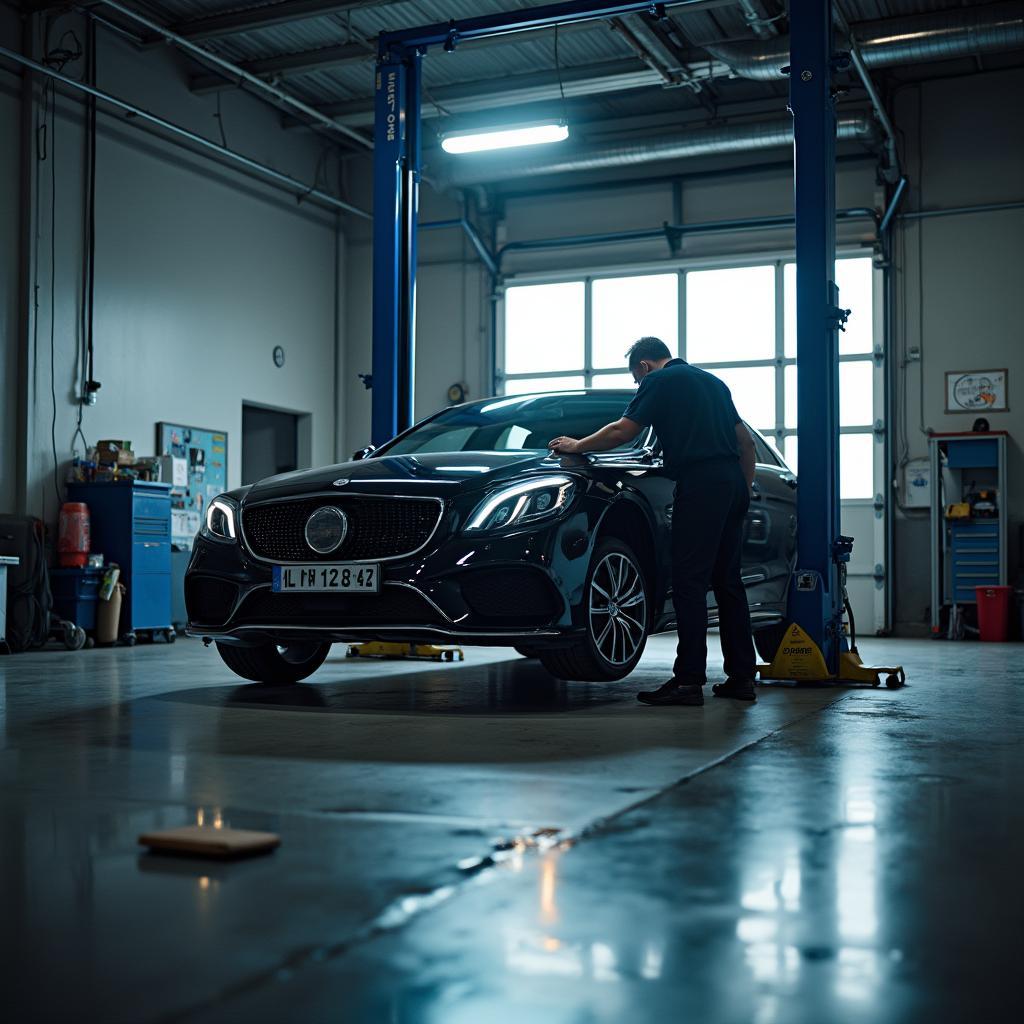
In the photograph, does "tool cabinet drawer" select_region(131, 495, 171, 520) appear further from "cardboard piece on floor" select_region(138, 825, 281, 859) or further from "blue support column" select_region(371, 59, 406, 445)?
"cardboard piece on floor" select_region(138, 825, 281, 859)

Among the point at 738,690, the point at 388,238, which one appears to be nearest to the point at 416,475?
the point at 738,690

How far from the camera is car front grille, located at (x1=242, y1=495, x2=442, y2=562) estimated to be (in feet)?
15.7

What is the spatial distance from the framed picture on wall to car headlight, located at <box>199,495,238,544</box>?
1016 centimetres

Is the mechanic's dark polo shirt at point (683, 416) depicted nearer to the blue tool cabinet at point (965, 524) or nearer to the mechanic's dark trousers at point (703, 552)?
the mechanic's dark trousers at point (703, 552)

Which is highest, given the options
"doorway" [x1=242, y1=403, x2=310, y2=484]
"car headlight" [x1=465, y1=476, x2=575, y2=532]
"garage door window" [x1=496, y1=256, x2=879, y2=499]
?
"garage door window" [x1=496, y1=256, x2=879, y2=499]

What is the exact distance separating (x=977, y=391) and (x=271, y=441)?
26.4 feet

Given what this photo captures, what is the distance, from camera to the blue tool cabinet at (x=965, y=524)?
1285 cm

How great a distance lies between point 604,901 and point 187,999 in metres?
0.69

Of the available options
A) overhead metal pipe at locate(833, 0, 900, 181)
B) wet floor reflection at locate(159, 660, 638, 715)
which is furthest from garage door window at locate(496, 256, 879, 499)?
wet floor reflection at locate(159, 660, 638, 715)

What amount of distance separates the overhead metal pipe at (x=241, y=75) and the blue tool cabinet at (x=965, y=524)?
744 centimetres

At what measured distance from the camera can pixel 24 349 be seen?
1123 cm

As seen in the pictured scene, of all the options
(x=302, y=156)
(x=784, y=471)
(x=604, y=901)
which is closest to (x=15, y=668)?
(x=784, y=471)

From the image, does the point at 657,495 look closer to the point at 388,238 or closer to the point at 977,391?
the point at 388,238

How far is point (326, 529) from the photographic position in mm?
4910
